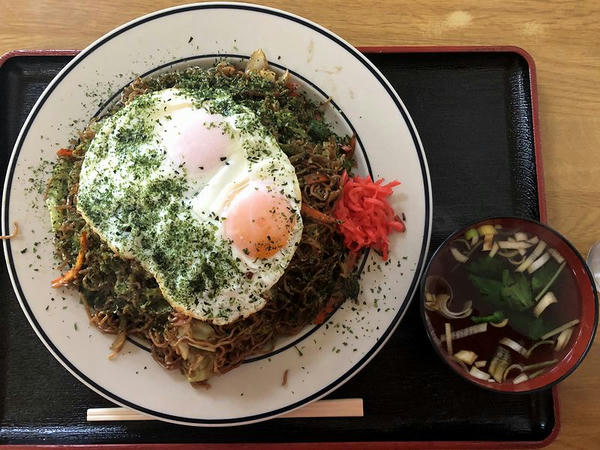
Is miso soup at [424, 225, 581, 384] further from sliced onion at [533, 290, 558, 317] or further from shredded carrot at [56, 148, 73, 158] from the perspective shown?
shredded carrot at [56, 148, 73, 158]

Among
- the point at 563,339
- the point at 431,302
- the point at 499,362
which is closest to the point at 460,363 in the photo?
the point at 499,362

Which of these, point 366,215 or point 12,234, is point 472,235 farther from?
point 12,234

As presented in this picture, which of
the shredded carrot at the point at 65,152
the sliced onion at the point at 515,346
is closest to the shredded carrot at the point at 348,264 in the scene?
the sliced onion at the point at 515,346

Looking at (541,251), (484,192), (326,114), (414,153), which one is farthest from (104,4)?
(541,251)

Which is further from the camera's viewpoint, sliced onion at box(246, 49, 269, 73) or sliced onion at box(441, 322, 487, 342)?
sliced onion at box(246, 49, 269, 73)

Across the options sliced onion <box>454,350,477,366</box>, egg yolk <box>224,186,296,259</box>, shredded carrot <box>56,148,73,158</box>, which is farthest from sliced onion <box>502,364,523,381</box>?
shredded carrot <box>56,148,73,158</box>
